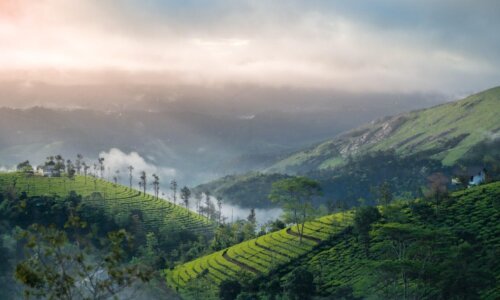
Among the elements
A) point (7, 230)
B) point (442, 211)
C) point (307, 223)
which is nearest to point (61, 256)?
point (442, 211)

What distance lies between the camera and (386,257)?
84.1m

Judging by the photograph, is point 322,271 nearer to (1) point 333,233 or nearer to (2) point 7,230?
(1) point 333,233

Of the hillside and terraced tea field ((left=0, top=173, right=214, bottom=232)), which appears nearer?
the hillside

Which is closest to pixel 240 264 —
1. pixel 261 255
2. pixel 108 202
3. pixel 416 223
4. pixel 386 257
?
pixel 261 255

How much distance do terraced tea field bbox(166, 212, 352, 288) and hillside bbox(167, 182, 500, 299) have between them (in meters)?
0.23

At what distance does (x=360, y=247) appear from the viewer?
103000 mm

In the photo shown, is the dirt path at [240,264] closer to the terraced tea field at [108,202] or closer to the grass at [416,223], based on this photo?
the grass at [416,223]

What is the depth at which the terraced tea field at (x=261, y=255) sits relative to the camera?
361 ft

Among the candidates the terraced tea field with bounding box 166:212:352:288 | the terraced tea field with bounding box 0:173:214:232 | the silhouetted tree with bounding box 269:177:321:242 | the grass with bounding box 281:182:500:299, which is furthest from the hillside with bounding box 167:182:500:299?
the terraced tea field with bounding box 0:173:214:232

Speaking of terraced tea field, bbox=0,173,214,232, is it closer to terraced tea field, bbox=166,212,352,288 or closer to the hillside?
terraced tea field, bbox=166,212,352,288

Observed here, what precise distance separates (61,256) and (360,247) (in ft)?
261

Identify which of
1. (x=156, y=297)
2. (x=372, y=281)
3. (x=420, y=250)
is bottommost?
(x=156, y=297)

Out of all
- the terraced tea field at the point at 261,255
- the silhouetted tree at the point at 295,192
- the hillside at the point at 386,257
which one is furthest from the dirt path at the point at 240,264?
the silhouetted tree at the point at 295,192

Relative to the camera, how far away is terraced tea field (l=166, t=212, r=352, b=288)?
361ft
